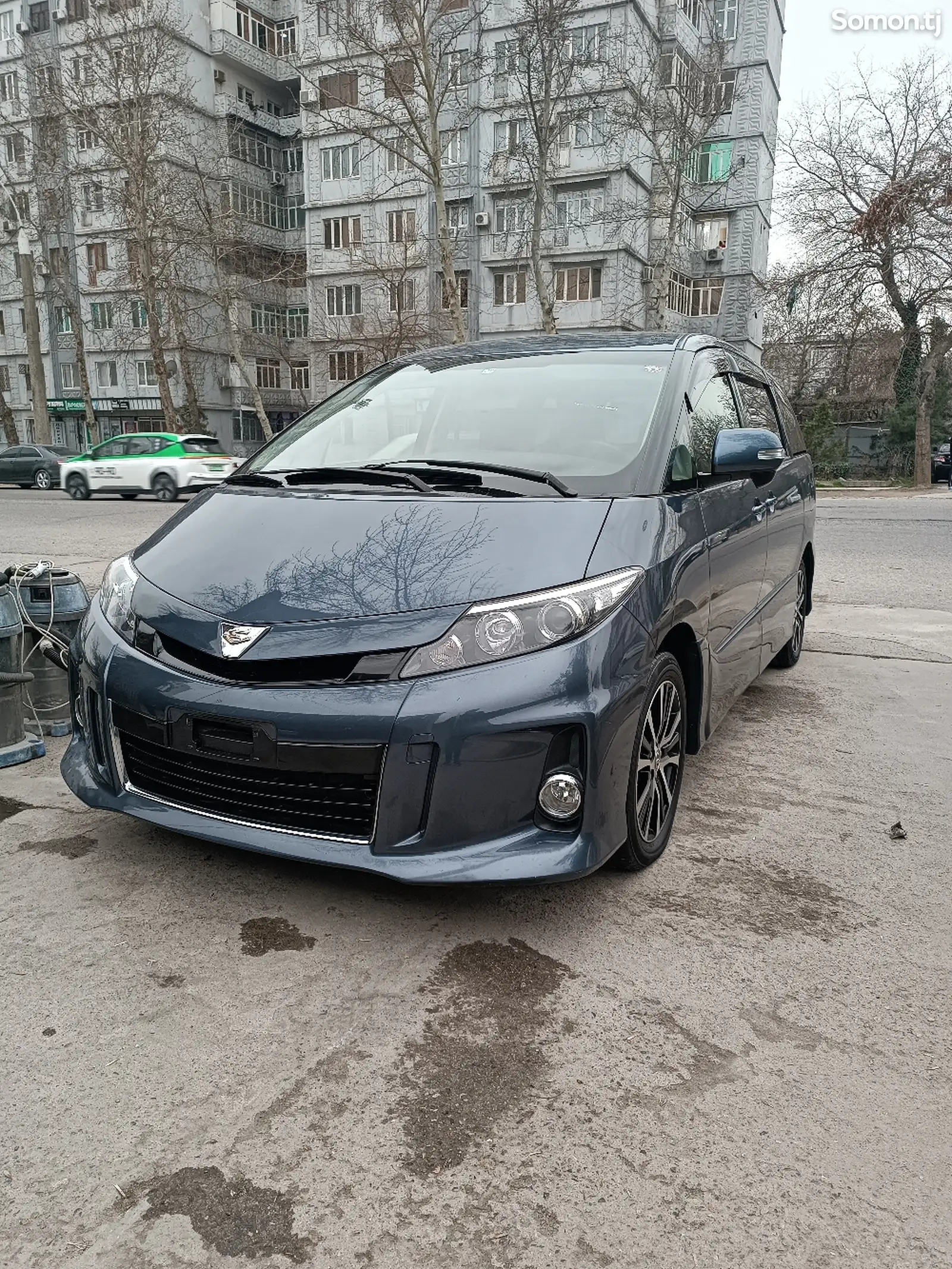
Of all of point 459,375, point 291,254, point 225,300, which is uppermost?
point 291,254

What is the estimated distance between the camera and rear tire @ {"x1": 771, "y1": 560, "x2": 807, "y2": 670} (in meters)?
5.41

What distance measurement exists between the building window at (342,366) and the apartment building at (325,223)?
112 mm

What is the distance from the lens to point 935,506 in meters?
18.6

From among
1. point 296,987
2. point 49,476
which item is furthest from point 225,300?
point 296,987

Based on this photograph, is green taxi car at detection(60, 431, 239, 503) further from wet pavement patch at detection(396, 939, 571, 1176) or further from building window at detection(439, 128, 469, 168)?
building window at detection(439, 128, 469, 168)

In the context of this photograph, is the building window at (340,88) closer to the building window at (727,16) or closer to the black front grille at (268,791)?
the building window at (727,16)

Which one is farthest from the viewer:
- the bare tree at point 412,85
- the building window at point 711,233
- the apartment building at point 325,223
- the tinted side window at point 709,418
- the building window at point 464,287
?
the building window at point 711,233

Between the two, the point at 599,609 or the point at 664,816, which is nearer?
the point at 599,609

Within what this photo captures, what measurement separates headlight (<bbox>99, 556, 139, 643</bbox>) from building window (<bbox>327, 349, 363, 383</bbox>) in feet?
131

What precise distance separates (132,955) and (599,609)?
1506mm

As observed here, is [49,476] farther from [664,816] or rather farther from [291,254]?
[664,816]

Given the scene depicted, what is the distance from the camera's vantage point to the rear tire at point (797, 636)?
541cm

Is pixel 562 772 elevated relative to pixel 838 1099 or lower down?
elevated

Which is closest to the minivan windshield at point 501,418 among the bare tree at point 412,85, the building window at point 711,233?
the bare tree at point 412,85
